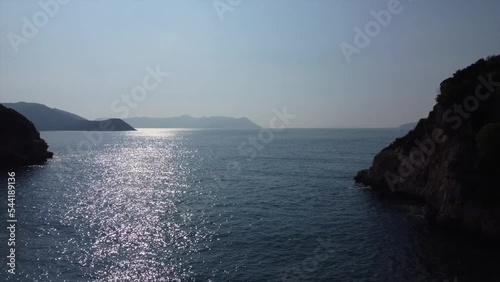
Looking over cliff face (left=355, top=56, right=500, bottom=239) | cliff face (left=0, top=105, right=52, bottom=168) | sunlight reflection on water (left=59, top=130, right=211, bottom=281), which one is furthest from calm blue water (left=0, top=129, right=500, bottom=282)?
cliff face (left=0, top=105, right=52, bottom=168)

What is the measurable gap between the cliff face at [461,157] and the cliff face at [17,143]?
103403 mm

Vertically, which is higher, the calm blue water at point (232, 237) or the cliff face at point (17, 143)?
the cliff face at point (17, 143)

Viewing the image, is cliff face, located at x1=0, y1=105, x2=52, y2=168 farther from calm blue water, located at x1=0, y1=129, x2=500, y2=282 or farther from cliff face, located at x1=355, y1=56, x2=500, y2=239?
cliff face, located at x1=355, y1=56, x2=500, y2=239

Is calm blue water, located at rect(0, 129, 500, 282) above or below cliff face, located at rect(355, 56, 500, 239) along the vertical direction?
below

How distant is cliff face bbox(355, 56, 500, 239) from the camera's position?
130 feet

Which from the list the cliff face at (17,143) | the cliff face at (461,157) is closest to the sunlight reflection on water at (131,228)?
the cliff face at (461,157)

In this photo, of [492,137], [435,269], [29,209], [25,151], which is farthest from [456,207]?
[25,151]

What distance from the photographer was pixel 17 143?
105688 mm

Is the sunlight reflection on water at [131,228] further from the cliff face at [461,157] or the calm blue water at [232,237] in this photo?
the cliff face at [461,157]

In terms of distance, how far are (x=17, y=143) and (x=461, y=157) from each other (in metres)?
116

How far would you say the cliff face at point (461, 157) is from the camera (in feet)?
130

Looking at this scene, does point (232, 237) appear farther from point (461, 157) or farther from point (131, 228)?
point (461, 157)

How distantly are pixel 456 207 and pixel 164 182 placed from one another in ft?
200

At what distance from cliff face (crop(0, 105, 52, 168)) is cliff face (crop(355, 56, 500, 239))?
103403 mm
